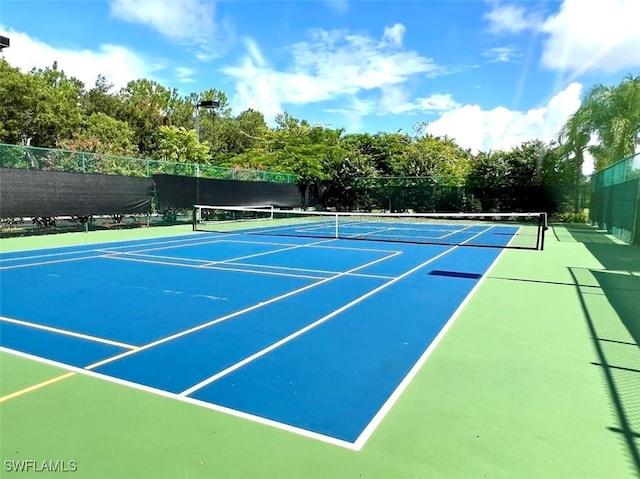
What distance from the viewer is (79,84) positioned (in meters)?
43.5

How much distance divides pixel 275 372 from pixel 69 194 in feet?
47.1

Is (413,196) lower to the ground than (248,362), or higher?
higher

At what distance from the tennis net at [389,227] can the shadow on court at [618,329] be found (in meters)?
2.59

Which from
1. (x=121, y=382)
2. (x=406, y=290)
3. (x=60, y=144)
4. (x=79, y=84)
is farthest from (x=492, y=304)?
(x=79, y=84)

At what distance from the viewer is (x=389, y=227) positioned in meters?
21.0

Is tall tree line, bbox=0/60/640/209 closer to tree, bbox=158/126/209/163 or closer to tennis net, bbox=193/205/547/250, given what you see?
tree, bbox=158/126/209/163

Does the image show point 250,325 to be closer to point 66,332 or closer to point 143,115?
point 66,332

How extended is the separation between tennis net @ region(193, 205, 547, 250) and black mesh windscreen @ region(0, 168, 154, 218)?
245 centimetres

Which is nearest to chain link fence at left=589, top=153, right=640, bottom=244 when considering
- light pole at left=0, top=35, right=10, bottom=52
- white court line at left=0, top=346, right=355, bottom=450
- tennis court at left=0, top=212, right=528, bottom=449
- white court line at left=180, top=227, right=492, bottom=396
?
tennis court at left=0, top=212, right=528, bottom=449

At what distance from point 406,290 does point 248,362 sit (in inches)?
146

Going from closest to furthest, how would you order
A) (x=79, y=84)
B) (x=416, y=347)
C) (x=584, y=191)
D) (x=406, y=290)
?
(x=416, y=347) → (x=406, y=290) → (x=584, y=191) → (x=79, y=84)

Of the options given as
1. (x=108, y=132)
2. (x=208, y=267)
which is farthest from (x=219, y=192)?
(x=108, y=132)

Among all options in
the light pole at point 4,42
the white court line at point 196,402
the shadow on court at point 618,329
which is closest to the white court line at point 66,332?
the white court line at point 196,402

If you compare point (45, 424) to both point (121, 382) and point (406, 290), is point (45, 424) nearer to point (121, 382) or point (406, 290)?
point (121, 382)
